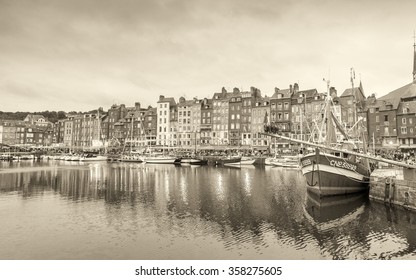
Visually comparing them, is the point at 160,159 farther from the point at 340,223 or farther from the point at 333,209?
the point at 340,223

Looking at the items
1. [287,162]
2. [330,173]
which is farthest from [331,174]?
[287,162]

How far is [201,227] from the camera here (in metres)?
10.9

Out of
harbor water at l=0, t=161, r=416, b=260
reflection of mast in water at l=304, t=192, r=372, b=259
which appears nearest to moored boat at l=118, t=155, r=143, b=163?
harbor water at l=0, t=161, r=416, b=260

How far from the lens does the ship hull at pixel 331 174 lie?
55.0 feet

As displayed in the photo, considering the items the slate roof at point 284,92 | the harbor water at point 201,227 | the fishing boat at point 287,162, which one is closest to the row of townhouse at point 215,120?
the slate roof at point 284,92

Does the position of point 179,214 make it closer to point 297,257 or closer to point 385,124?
point 297,257

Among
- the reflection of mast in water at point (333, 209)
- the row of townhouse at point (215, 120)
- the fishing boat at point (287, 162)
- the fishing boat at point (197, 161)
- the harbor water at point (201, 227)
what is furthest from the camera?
the row of townhouse at point (215, 120)

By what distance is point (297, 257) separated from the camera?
8305 mm

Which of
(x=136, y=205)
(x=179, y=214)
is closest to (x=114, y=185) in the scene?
(x=136, y=205)

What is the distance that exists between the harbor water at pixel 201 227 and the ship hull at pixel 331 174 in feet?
2.44

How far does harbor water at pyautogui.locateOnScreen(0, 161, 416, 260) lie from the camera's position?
862cm

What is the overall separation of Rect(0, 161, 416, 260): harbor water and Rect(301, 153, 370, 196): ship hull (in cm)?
74

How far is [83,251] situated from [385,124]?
4250 cm

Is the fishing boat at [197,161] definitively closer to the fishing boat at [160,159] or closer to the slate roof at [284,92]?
the fishing boat at [160,159]
